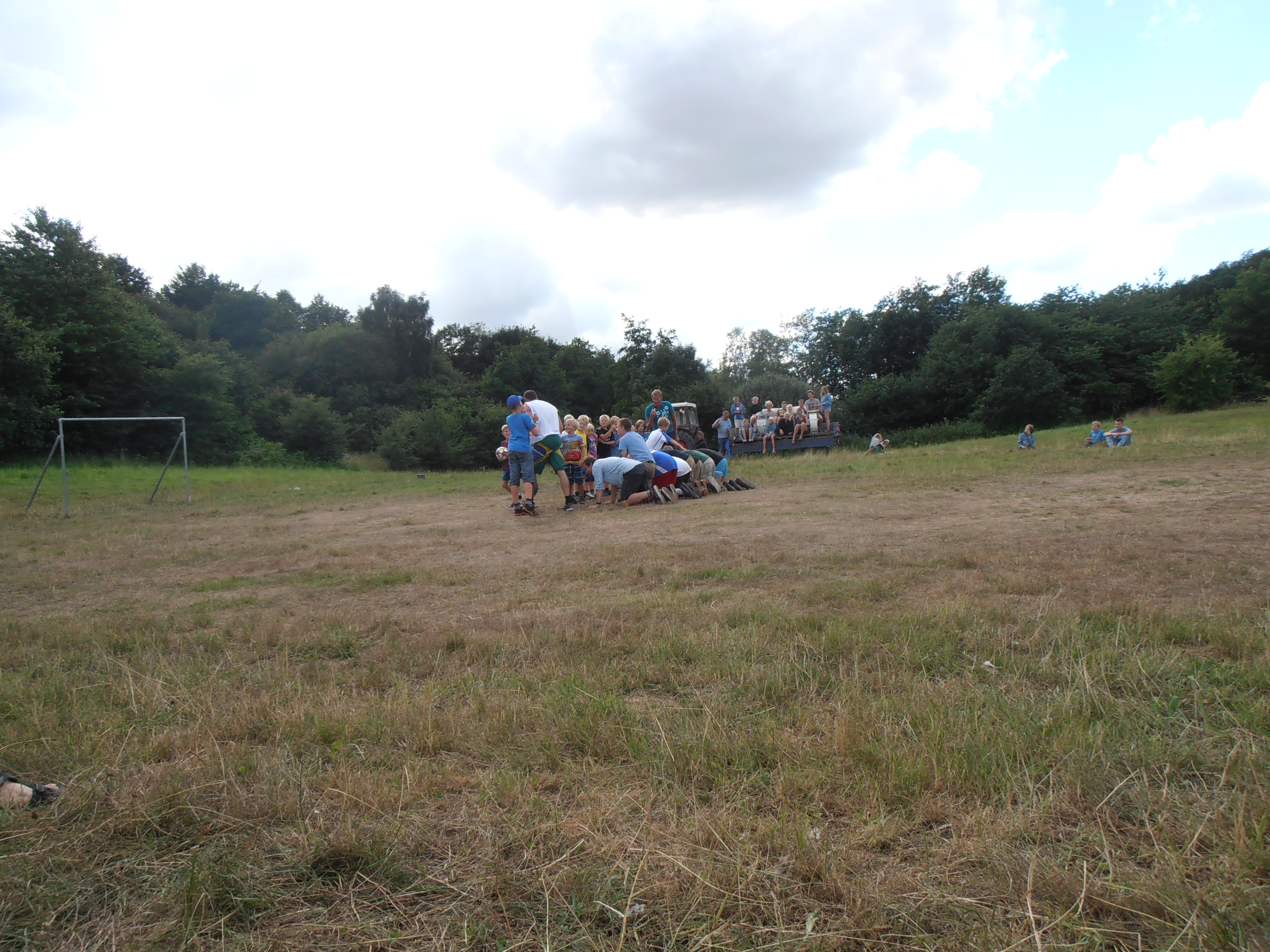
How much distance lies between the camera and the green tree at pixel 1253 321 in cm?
3556

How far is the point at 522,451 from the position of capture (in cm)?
1147

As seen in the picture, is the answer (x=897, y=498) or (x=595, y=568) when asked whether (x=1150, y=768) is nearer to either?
(x=595, y=568)

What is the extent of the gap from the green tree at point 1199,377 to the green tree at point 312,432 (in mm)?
36608

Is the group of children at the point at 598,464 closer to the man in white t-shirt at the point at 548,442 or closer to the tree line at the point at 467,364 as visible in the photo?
the man in white t-shirt at the point at 548,442

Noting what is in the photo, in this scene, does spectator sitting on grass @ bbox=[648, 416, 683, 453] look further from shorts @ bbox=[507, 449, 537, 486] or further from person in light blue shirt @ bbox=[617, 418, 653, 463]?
shorts @ bbox=[507, 449, 537, 486]

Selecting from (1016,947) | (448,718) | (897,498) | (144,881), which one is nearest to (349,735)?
(448,718)

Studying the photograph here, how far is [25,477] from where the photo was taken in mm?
19125

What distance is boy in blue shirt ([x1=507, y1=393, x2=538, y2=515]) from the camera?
1138 cm

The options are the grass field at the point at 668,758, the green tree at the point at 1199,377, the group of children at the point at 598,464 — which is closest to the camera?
the grass field at the point at 668,758

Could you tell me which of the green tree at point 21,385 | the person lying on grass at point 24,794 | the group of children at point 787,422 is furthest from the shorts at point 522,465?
the green tree at point 21,385

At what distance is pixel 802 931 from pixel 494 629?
10.3ft

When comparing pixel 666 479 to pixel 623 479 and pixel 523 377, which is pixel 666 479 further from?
pixel 523 377

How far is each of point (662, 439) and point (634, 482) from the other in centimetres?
160

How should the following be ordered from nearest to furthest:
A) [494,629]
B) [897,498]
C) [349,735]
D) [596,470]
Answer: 1. [349,735]
2. [494,629]
3. [897,498]
4. [596,470]
